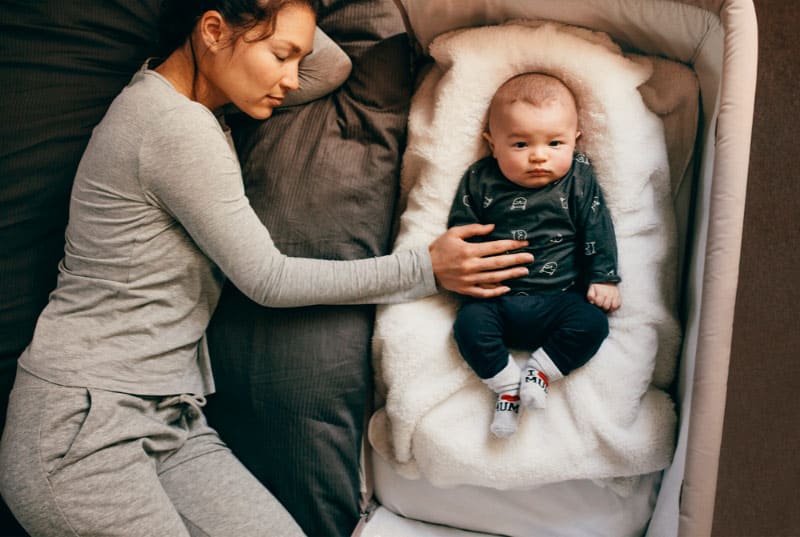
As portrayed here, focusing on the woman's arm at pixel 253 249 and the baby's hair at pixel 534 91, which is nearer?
the woman's arm at pixel 253 249

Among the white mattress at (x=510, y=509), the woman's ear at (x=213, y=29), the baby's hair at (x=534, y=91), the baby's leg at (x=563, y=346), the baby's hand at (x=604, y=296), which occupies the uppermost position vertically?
the woman's ear at (x=213, y=29)

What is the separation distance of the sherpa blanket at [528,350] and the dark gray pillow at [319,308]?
0.17 feet

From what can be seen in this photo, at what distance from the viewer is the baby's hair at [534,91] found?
3.51 ft

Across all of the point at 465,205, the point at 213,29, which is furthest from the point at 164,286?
the point at 465,205

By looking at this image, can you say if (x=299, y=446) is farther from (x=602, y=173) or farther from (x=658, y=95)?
(x=658, y=95)

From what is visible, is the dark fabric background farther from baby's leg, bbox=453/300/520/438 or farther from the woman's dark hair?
the woman's dark hair

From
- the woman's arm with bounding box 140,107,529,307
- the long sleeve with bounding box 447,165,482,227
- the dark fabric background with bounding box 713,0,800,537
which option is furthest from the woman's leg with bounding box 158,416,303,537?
A: the dark fabric background with bounding box 713,0,800,537

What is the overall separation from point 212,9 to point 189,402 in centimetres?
58

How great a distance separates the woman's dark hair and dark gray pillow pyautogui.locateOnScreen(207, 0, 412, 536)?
194 mm

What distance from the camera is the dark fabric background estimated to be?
1.31 metres

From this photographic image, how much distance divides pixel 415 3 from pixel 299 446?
0.74m

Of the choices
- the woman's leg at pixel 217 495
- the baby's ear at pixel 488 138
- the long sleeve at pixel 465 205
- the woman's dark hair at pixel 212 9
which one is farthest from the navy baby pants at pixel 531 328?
the woman's dark hair at pixel 212 9

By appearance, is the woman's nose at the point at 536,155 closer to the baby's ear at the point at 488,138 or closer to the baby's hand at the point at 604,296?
the baby's ear at the point at 488,138

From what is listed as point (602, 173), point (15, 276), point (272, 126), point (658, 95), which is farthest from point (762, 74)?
point (15, 276)
